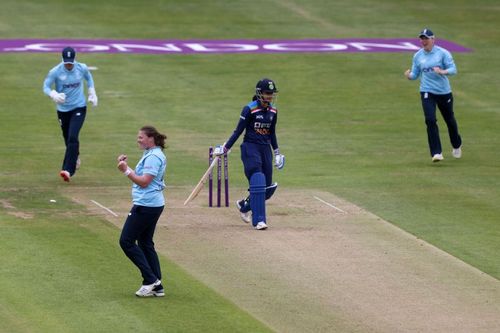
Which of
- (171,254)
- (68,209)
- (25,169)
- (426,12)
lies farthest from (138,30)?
(171,254)

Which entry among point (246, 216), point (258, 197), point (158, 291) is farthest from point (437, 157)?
point (158, 291)

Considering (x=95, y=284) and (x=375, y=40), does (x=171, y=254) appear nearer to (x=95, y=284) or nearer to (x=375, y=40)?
(x=95, y=284)

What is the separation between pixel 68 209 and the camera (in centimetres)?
1878

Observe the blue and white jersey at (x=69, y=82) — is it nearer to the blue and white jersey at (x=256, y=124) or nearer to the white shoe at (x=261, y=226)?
the blue and white jersey at (x=256, y=124)

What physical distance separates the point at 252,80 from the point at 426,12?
10456 mm

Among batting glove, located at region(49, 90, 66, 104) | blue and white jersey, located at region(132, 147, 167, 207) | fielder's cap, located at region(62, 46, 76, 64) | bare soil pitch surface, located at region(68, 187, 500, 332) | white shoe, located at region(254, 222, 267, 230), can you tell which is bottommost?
bare soil pitch surface, located at region(68, 187, 500, 332)

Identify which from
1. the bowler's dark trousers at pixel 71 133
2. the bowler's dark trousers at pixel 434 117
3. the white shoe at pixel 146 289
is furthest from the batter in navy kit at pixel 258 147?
the bowler's dark trousers at pixel 434 117

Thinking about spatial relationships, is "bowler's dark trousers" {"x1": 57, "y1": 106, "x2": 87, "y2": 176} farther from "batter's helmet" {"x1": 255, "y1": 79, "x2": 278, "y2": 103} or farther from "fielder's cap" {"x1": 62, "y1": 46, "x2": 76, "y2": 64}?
"batter's helmet" {"x1": 255, "y1": 79, "x2": 278, "y2": 103}

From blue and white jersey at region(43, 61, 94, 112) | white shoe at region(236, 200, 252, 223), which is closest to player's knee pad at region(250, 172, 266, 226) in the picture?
white shoe at region(236, 200, 252, 223)

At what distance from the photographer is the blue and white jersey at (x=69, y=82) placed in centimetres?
2111

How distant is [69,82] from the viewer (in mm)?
21172

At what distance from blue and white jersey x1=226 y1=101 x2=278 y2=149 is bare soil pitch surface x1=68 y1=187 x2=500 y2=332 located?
48.1 inches

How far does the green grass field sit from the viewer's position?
46.5 ft

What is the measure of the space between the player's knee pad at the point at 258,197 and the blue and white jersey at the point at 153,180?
3.69 m
